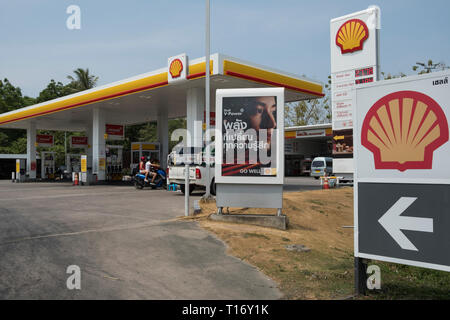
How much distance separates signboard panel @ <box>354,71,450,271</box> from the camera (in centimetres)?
382

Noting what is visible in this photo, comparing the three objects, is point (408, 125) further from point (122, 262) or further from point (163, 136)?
point (163, 136)

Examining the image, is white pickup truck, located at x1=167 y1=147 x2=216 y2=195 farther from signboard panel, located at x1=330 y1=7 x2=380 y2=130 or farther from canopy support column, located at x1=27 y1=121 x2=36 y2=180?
canopy support column, located at x1=27 y1=121 x2=36 y2=180

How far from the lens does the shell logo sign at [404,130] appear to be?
389cm

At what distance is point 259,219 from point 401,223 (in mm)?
4223

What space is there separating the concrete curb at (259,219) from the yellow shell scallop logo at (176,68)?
10.4 m

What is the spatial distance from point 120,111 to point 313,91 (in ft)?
47.1

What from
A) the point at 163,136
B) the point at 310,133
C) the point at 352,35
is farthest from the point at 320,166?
the point at 352,35

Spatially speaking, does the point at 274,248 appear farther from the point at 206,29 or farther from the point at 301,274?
the point at 206,29

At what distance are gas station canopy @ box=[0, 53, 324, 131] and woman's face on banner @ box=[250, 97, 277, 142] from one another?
8.13 meters

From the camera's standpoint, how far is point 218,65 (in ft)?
51.5

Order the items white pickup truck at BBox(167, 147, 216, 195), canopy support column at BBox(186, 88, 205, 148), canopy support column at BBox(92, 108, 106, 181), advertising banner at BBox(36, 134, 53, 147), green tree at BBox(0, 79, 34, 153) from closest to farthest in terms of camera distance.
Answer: white pickup truck at BBox(167, 147, 216, 195) < canopy support column at BBox(186, 88, 205, 148) < canopy support column at BBox(92, 108, 106, 181) < advertising banner at BBox(36, 134, 53, 147) < green tree at BBox(0, 79, 34, 153)

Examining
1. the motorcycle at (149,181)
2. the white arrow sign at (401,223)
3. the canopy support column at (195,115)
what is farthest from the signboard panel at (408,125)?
the motorcycle at (149,181)

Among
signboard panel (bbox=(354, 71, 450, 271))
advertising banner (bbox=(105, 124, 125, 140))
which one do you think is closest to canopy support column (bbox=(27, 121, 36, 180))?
advertising banner (bbox=(105, 124, 125, 140))
